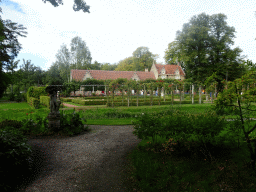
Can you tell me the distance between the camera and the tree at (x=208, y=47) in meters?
29.8

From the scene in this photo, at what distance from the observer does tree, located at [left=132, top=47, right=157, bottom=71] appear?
61750mm

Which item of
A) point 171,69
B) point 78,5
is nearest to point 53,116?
point 78,5

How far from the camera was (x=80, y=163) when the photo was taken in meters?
4.54

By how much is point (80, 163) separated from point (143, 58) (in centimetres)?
5963

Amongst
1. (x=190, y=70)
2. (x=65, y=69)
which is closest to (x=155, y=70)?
(x=190, y=70)

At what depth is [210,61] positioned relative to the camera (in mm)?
31938

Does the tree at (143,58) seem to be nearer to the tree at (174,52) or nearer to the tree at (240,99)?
the tree at (174,52)

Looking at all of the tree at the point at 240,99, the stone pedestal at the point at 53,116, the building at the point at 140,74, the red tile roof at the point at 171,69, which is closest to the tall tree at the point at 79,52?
the building at the point at 140,74

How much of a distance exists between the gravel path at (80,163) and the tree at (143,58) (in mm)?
56446

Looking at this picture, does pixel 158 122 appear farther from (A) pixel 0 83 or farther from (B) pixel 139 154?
(A) pixel 0 83

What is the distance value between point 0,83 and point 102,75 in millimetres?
43480

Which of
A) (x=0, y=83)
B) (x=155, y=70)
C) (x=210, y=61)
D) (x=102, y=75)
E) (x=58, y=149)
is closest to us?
(x=0, y=83)

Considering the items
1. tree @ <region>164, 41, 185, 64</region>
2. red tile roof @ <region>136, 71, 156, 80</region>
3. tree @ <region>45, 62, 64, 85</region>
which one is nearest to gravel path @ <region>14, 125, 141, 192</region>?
tree @ <region>164, 41, 185, 64</region>

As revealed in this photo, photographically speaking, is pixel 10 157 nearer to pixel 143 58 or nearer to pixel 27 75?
pixel 27 75
